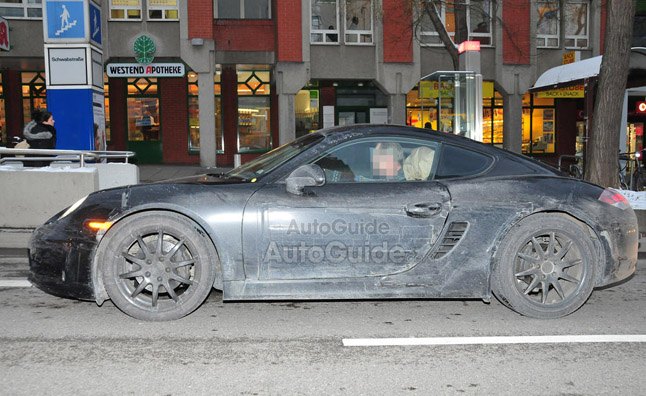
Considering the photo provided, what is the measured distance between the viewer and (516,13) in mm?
24422

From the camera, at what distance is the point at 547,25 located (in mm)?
25469

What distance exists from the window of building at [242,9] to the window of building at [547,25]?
1038 centimetres

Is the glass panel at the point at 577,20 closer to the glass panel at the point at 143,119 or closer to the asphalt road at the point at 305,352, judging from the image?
the glass panel at the point at 143,119

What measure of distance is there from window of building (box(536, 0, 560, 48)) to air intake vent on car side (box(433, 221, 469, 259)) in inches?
876

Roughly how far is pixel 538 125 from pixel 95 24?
19.0 m

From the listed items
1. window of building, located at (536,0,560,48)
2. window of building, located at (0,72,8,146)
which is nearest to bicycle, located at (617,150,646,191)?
window of building, located at (536,0,560,48)

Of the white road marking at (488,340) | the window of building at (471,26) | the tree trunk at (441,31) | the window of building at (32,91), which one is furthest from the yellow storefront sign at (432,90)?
the window of building at (32,91)

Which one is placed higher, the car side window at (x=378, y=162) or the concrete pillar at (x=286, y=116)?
the concrete pillar at (x=286, y=116)

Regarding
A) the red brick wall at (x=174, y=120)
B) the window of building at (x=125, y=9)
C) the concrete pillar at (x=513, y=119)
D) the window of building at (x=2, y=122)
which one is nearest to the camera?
the window of building at (x=125, y=9)

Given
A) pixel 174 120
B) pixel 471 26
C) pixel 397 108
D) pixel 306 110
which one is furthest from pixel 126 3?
pixel 471 26

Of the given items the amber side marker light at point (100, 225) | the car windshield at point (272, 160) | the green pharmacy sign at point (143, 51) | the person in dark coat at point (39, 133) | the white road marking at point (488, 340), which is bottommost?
the white road marking at point (488, 340)

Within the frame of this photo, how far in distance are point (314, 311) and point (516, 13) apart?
21833 mm

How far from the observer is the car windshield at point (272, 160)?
204 inches

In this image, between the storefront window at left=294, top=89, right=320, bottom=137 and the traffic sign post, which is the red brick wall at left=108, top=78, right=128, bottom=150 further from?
the traffic sign post
